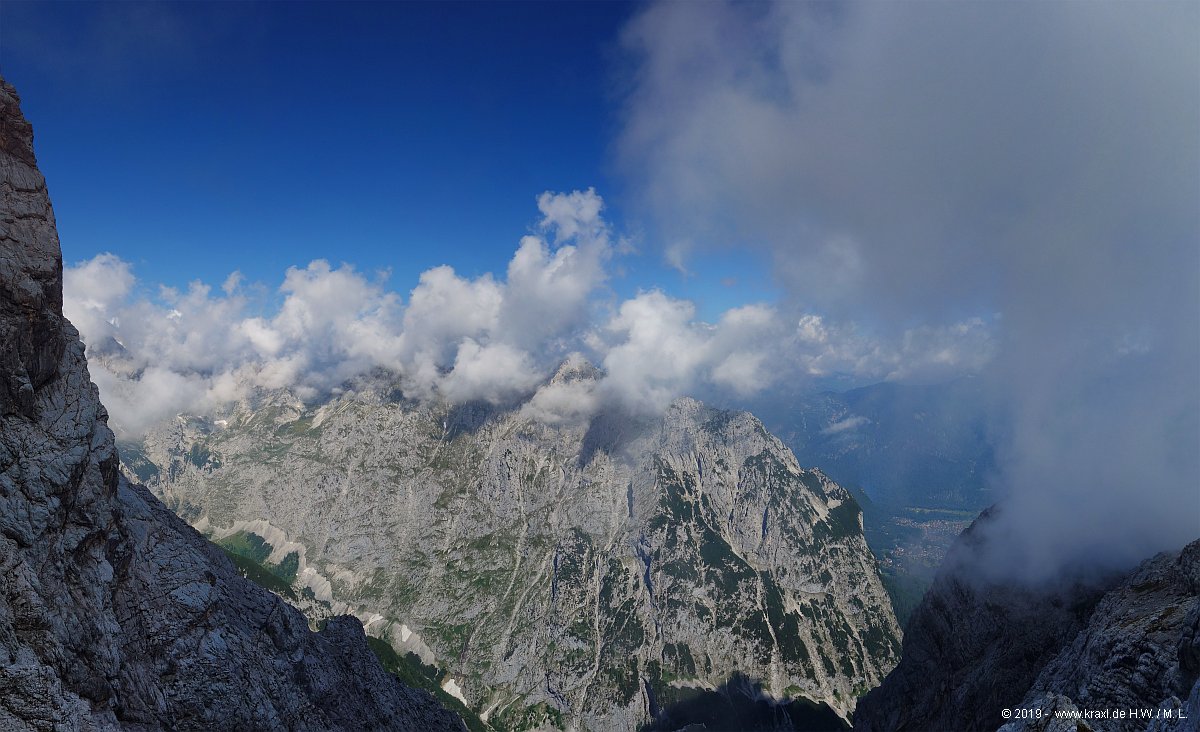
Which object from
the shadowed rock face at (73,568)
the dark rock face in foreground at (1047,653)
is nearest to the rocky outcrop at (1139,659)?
the dark rock face in foreground at (1047,653)

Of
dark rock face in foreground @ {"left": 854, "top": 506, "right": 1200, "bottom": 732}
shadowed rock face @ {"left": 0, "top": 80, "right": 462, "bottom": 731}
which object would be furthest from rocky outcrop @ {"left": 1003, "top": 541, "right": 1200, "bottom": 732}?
shadowed rock face @ {"left": 0, "top": 80, "right": 462, "bottom": 731}

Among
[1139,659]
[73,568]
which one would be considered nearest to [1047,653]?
[1139,659]

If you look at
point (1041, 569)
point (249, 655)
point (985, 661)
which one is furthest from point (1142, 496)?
point (249, 655)

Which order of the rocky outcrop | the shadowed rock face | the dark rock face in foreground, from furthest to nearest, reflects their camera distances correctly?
the dark rock face in foreground → the rocky outcrop → the shadowed rock face

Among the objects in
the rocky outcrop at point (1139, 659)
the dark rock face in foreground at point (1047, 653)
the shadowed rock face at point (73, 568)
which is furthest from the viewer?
the dark rock face in foreground at point (1047, 653)

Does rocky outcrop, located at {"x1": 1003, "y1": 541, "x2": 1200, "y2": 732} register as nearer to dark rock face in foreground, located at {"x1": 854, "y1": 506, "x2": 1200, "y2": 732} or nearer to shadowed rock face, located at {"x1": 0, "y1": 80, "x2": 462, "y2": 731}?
dark rock face in foreground, located at {"x1": 854, "y1": 506, "x2": 1200, "y2": 732}

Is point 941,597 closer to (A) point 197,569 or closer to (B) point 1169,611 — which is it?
(B) point 1169,611

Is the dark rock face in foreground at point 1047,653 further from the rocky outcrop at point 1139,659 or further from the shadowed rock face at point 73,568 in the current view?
the shadowed rock face at point 73,568
